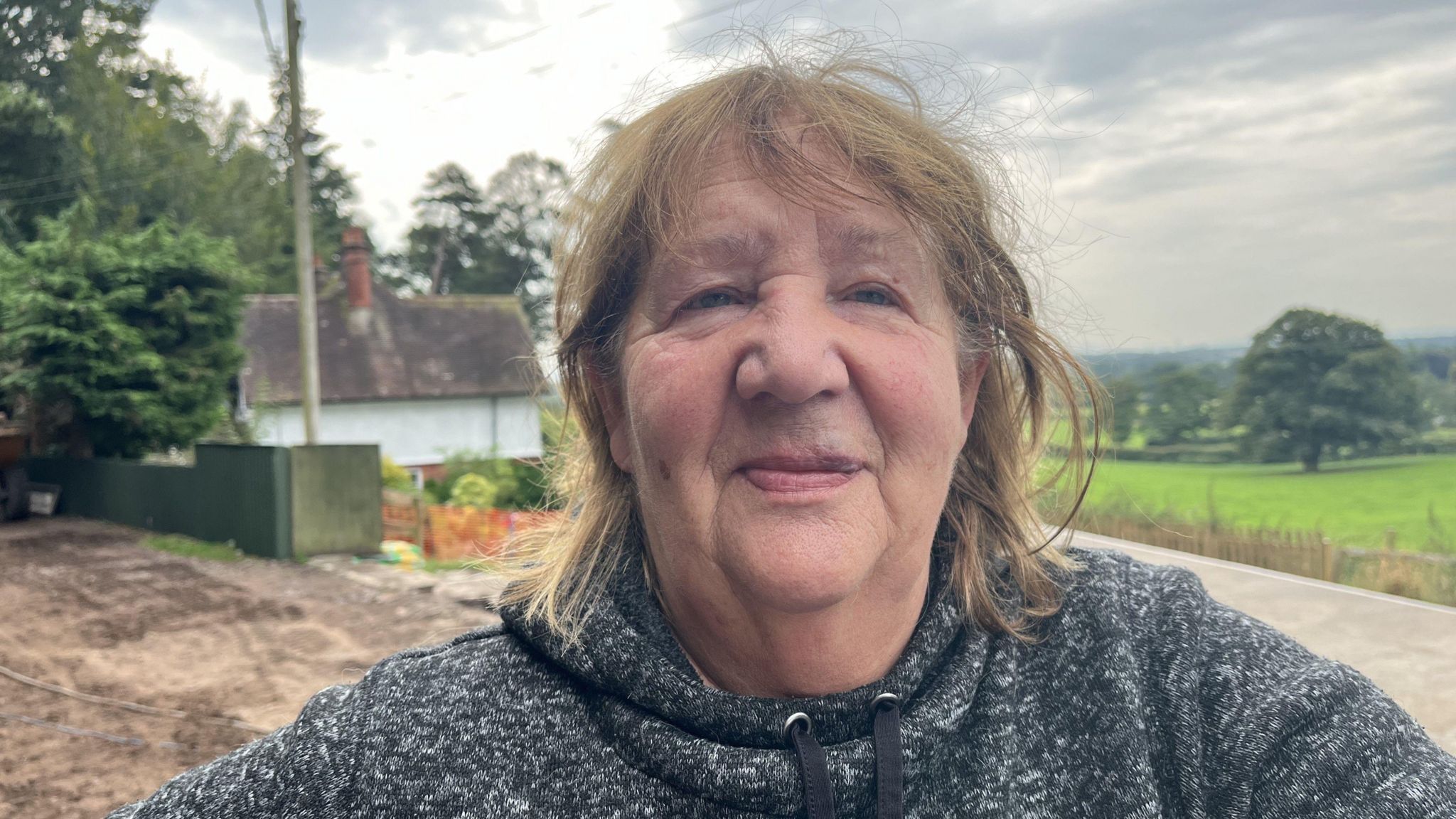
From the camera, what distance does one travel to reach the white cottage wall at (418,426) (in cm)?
2402

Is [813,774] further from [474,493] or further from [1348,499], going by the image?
[474,493]

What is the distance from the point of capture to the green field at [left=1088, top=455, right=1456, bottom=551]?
7418 mm

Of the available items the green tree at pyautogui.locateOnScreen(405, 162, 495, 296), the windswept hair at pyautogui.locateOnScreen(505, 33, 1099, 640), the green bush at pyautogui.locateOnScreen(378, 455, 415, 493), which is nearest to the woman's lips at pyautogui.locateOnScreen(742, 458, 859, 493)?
the windswept hair at pyautogui.locateOnScreen(505, 33, 1099, 640)

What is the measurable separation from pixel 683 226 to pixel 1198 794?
0.94 metres

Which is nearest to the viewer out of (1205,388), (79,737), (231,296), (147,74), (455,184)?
(79,737)

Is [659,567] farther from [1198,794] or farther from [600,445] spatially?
[1198,794]

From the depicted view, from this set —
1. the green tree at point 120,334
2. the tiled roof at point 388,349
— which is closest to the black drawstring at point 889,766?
the green tree at point 120,334

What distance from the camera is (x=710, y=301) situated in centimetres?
125

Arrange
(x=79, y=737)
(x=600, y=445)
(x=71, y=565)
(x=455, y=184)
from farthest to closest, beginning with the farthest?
(x=455, y=184)
(x=71, y=565)
(x=79, y=737)
(x=600, y=445)

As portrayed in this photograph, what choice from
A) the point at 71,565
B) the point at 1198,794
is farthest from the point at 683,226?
the point at 71,565

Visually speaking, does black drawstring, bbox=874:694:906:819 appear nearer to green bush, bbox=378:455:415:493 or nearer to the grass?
the grass

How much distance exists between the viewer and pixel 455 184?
137 feet

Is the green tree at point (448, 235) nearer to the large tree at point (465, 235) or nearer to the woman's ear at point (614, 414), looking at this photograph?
the large tree at point (465, 235)

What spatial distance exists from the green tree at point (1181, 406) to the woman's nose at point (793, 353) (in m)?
3.95
